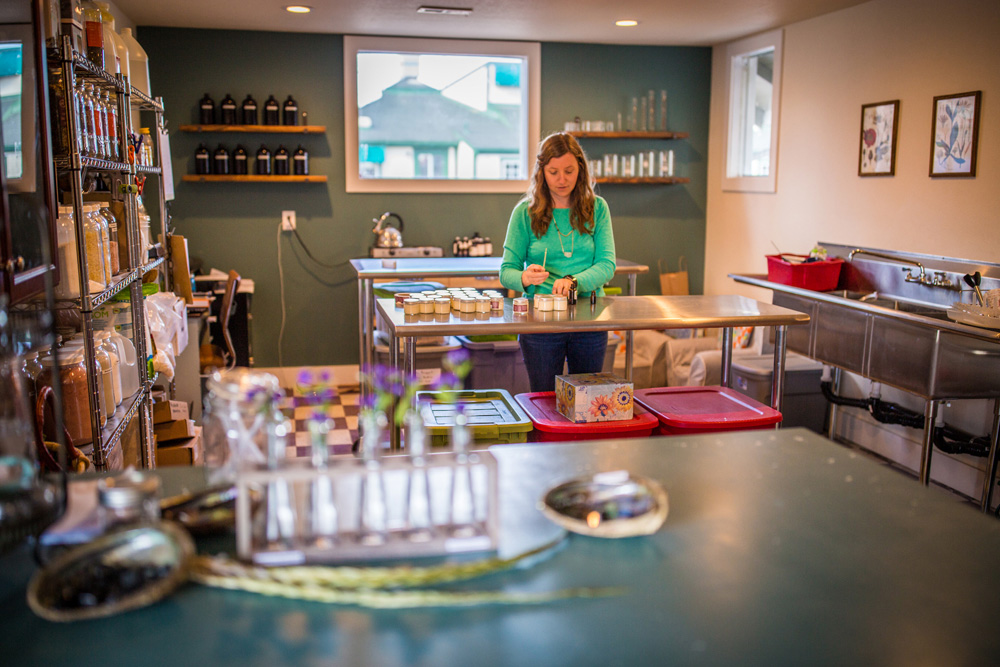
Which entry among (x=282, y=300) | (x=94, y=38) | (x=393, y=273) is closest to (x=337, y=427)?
(x=393, y=273)

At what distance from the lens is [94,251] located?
103 inches

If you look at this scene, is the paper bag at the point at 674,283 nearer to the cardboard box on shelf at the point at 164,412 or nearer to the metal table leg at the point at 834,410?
the metal table leg at the point at 834,410

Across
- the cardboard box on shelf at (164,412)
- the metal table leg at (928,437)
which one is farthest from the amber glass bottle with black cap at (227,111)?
the metal table leg at (928,437)

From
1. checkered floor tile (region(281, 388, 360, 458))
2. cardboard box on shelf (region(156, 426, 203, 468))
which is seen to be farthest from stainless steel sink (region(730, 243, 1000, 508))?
cardboard box on shelf (region(156, 426, 203, 468))

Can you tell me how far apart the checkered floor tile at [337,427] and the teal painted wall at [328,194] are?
53cm

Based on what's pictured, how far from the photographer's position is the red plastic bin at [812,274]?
4402 millimetres

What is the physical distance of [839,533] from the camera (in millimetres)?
1262

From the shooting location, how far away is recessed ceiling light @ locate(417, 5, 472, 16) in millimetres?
4777

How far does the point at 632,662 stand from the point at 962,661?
39cm

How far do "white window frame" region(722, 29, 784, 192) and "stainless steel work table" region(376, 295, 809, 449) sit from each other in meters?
2.60

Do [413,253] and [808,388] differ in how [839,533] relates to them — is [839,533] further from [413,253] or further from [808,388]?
[413,253]

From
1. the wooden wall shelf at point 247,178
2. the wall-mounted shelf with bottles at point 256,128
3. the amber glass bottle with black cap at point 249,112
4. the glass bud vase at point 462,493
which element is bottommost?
the glass bud vase at point 462,493

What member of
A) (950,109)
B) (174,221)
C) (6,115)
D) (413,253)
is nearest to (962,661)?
(6,115)

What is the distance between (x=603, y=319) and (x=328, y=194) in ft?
11.8
